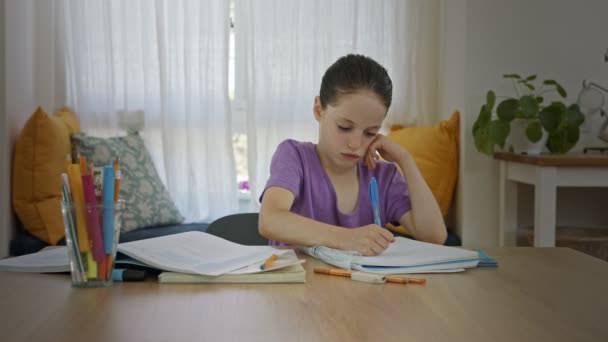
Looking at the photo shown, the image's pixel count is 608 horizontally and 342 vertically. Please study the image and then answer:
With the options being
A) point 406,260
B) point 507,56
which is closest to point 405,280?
point 406,260

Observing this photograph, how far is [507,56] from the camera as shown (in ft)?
9.36

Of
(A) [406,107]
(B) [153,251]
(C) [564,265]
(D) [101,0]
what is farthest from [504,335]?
(D) [101,0]

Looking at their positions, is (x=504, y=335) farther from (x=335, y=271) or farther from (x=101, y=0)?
(x=101, y=0)

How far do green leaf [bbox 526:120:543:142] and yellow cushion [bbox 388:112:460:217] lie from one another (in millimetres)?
371

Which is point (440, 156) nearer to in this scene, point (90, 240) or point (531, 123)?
point (531, 123)

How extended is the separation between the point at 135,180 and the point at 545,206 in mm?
1704

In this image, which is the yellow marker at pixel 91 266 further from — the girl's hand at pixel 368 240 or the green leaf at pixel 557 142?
the green leaf at pixel 557 142

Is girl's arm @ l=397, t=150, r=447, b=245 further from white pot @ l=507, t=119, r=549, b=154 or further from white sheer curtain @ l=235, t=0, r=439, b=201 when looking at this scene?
white sheer curtain @ l=235, t=0, r=439, b=201

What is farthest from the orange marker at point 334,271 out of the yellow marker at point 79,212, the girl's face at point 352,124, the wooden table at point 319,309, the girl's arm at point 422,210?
the girl's arm at point 422,210

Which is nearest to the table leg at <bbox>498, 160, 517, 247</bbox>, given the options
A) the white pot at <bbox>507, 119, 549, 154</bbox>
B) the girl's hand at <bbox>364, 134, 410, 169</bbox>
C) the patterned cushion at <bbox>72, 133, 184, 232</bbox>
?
the white pot at <bbox>507, 119, 549, 154</bbox>

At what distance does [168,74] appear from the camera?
3.29m

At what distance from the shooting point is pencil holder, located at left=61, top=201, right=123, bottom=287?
992mm

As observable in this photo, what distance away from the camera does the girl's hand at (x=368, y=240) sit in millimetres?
1219

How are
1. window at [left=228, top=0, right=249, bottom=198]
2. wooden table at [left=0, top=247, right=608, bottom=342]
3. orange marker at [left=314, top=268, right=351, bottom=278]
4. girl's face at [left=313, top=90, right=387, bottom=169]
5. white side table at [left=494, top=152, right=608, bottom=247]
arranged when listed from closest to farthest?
1. wooden table at [left=0, top=247, right=608, bottom=342]
2. orange marker at [left=314, top=268, right=351, bottom=278]
3. girl's face at [left=313, top=90, right=387, bottom=169]
4. white side table at [left=494, top=152, right=608, bottom=247]
5. window at [left=228, top=0, right=249, bottom=198]
